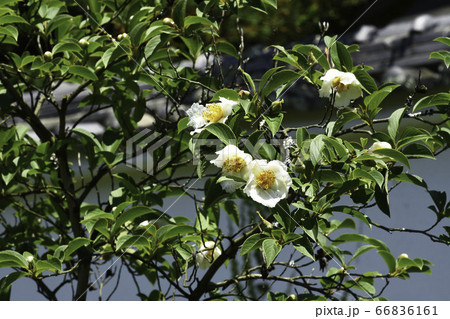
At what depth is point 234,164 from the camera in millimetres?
1153

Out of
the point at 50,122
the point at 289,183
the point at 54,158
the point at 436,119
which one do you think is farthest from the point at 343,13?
the point at 289,183

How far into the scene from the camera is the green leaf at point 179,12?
1422 mm

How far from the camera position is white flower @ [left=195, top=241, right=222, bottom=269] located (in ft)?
4.84

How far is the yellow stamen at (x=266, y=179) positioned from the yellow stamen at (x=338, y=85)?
228 millimetres

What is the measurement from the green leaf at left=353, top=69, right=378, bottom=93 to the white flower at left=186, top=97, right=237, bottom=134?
255mm

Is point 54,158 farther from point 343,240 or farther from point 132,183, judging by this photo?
point 343,240

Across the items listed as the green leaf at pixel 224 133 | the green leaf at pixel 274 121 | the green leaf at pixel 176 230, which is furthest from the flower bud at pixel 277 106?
the green leaf at pixel 176 230

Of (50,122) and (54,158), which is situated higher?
(50,122)

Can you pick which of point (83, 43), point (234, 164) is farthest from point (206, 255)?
point (83, 43)

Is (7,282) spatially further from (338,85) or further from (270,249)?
(338,85)

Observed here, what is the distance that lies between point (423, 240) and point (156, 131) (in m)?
0.84

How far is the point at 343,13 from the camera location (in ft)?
9.84

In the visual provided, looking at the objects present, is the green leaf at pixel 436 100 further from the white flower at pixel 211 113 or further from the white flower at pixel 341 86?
the white flower at pixel 211 113

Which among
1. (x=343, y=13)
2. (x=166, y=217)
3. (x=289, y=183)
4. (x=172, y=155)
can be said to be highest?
(x=343, y=13)
